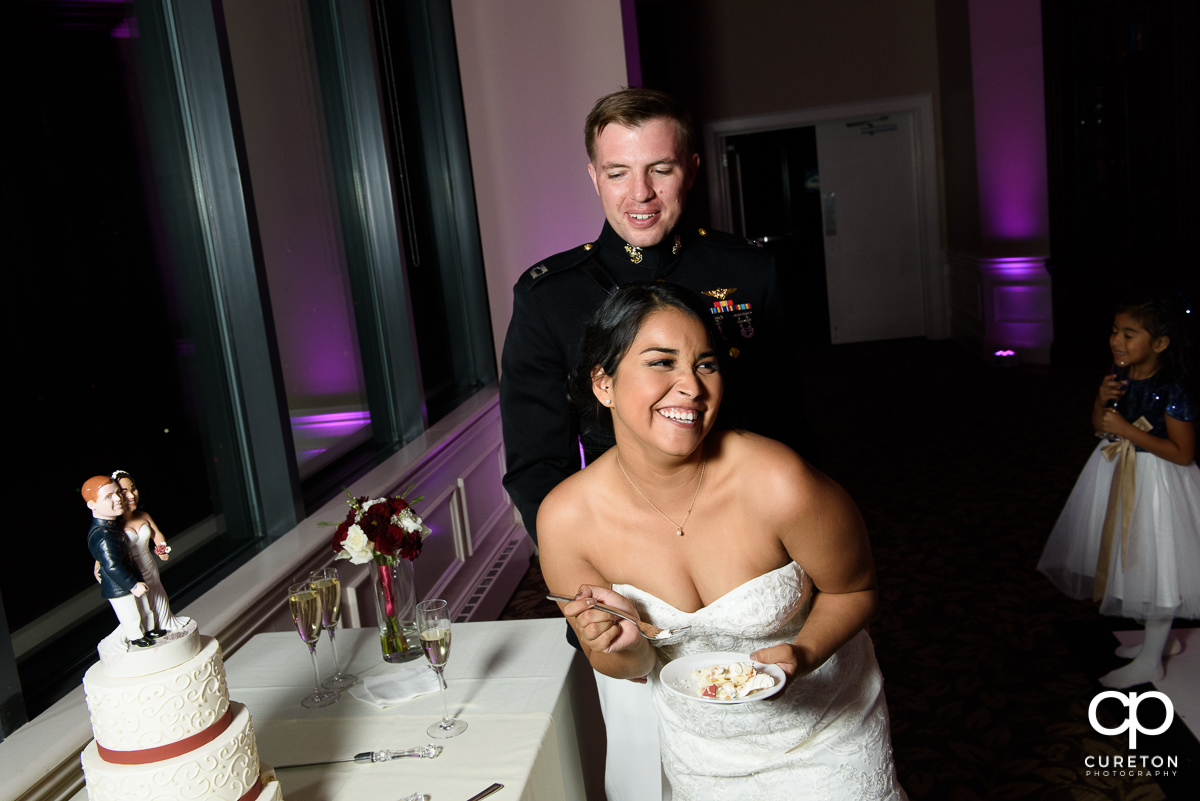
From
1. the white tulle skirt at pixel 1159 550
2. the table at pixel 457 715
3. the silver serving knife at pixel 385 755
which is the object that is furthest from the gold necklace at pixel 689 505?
the white tulle skirt at pixel 1159 550

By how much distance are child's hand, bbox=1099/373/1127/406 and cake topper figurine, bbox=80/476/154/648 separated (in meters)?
2.87

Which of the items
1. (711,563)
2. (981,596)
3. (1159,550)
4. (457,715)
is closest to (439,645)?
(457,715)

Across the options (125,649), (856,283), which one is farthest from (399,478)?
(856,283)

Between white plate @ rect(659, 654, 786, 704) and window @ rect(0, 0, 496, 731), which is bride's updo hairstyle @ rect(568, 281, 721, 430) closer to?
white plate @ rect(659, 654, 786, 704)

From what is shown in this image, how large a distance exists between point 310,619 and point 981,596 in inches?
114

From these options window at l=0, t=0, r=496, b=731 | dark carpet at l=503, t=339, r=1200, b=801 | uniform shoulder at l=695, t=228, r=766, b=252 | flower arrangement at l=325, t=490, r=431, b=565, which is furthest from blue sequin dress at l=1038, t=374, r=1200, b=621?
window at l=0, t=0, r=496, b=731

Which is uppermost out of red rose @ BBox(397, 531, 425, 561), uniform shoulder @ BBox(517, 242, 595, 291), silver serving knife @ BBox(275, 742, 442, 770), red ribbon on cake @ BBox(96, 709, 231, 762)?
uniform shoulder @ BBox(517, 242, 595, 291)

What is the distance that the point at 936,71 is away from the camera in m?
9.66

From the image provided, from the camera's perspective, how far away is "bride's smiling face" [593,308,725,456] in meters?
1.51

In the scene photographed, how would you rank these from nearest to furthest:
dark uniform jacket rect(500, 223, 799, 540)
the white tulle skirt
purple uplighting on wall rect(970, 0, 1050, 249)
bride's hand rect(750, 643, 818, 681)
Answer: bride's hand rect(750, 643, 818, 681) < dark uniform jacket rect(500, 223, 799, 540) < the white tulle skirt < purple uplighting on wall rect(970, 0, 1050, 249)

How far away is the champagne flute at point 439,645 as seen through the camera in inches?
70.2

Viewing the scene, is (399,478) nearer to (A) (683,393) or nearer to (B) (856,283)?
(A) (683,393)

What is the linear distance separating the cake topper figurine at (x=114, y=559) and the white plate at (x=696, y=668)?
772mm

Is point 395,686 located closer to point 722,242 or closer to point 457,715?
Answer: point 457,715
